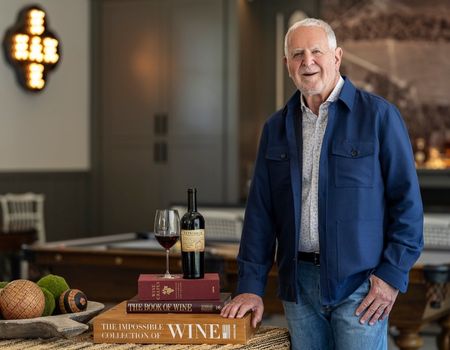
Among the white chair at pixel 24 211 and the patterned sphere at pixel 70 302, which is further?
the white chair at pixel 24 211

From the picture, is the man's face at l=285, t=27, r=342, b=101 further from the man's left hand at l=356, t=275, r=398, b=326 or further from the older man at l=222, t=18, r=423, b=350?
the man's left hand at l=356, t=275, r=398, b=326

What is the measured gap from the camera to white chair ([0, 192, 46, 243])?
7074 millimetres

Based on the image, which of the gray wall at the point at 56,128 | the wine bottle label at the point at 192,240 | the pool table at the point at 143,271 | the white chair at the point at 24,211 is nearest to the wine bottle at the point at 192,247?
the wine bottle label at the point at 192,240

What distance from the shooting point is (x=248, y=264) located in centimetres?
244

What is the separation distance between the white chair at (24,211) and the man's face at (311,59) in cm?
508

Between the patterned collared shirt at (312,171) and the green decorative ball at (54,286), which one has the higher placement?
the patterned collared shirt at (312,171)

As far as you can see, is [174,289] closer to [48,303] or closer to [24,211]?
[48,303]

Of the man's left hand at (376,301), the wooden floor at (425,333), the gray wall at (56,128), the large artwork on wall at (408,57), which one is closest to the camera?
the man's left hand at (376,301)

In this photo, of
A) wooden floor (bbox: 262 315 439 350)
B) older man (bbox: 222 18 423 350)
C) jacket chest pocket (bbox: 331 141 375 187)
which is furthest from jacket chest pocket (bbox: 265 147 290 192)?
wooden floor (bbox: 262 315 439 350)

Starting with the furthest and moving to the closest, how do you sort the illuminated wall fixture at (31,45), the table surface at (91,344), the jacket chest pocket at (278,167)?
the illuminated wall fixture at (31,45)
the jacket chest pocket at (278,167)
the table surface at (91,344)

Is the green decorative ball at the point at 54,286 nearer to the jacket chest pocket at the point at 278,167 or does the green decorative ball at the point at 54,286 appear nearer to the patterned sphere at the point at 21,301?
the patterned sphere at the point at 21,301

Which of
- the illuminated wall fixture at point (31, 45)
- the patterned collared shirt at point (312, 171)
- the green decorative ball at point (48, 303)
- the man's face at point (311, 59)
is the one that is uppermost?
the illuminated wall fixture at point (31, 45)

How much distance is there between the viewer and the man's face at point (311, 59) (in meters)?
2.25

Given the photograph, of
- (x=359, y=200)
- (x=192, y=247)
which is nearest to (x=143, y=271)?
(x=192, y=247)
